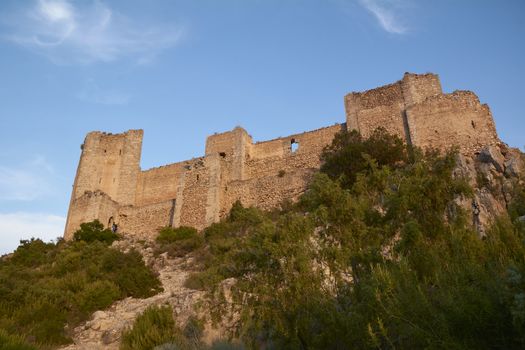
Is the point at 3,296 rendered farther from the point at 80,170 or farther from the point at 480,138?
the point at 480,138

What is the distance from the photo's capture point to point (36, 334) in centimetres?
1132

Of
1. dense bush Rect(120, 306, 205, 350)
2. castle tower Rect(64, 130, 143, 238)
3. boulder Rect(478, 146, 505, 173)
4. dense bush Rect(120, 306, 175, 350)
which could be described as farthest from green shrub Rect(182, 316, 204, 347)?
castle tower Rect(64, 130, 143, 238)

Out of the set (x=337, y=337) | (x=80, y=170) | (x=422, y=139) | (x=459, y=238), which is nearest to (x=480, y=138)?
(x=422, y=139)

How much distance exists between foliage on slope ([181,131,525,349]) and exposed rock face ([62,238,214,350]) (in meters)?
1.72

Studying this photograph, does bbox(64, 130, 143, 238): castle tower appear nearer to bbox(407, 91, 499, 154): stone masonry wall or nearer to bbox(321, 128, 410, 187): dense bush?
bbox(321, 128, 410, 187): dense bush

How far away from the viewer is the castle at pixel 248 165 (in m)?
21.3

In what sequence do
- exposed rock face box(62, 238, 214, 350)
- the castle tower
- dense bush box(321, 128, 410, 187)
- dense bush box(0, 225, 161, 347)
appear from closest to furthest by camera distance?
1. exposed rock face box(62, 238, 214, 350)
2. dense bush box(0, 225, 161, 347)
3. dense bush box(321, 128, 410, 187)
4. the castle tower

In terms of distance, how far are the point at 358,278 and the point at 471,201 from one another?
627cm

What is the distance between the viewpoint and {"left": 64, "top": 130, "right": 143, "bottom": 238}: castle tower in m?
29.5

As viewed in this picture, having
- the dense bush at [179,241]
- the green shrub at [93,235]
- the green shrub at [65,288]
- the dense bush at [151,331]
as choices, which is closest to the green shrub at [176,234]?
the dense bush at [179,241]

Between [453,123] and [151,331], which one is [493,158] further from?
[151,331]

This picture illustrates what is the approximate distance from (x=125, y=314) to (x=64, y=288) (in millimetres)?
3232

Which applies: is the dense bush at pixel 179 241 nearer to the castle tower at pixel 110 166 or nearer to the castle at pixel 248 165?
the castle at pixel 248 165

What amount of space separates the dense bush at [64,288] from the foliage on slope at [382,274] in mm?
4916
